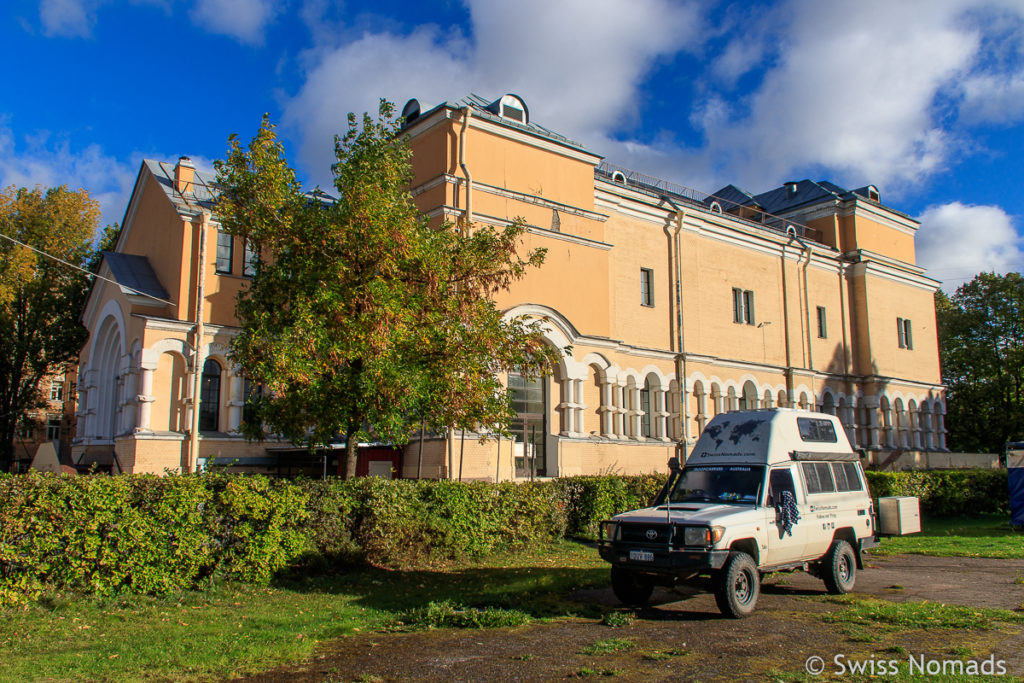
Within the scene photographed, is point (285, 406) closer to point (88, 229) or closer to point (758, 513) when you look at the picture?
point (758, 513)

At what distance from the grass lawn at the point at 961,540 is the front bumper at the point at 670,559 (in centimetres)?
965

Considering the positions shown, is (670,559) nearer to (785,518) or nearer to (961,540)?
(785,518)

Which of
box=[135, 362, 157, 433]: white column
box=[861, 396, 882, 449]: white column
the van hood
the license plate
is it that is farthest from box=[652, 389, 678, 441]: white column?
the license plate

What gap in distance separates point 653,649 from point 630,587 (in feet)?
8.46

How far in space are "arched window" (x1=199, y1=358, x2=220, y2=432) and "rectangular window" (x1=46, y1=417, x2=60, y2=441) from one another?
31.2 meters

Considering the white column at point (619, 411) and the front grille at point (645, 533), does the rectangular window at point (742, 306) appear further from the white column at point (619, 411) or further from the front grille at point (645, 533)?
the front grille at point (645, 533)

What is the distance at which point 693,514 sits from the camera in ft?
34.7

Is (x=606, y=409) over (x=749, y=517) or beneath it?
over

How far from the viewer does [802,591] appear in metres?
12.3

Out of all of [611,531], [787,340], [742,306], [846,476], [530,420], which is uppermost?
[742,306]

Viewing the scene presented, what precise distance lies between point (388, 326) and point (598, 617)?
5814mm

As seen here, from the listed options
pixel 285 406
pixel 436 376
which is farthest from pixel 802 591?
pixel 285 406

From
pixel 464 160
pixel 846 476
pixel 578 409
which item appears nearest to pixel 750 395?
pixel 578 409

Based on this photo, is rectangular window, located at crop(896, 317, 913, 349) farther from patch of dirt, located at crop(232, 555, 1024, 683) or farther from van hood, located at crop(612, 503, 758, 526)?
van hood, located at crop(612, 503, 758, 526)
